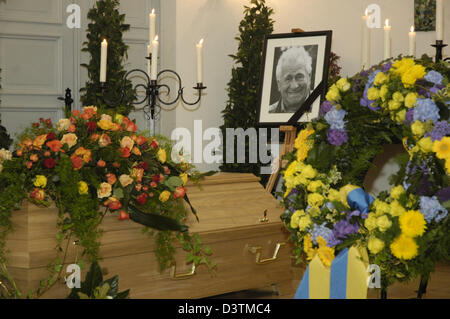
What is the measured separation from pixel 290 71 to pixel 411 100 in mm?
2844

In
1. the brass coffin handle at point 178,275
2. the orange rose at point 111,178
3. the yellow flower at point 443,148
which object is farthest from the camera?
the brass coffin handle at point 178,275

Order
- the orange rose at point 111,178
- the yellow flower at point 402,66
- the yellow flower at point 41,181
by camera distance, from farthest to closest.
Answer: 1. the orange rose at point 111,178
2. the yellow flower at point 41,181
3. the yellow flower at point 402,66

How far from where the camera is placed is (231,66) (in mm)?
6086

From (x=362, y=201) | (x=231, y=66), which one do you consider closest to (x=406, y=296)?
(x=362, y=201)

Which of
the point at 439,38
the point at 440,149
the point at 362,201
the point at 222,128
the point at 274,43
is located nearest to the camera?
the point at 440,149

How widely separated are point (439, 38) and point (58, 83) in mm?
3475

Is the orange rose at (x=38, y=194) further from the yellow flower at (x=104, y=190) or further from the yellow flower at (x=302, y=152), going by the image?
the yellow flower at (x=302, y=152)

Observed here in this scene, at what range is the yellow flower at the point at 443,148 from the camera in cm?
171

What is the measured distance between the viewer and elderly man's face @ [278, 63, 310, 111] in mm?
4629

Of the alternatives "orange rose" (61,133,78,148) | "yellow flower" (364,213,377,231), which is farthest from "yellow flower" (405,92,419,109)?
"orange rose" (61,133,78,148)

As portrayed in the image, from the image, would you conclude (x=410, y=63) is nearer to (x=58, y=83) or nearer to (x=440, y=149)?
(x=440, y=149)

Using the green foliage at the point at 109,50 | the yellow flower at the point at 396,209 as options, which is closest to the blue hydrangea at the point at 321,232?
the yellow flower at the point at 396,209

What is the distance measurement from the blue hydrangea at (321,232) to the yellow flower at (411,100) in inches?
18.7

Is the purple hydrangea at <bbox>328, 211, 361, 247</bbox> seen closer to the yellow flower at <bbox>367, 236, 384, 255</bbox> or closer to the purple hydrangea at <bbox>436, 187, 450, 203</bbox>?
the yellow flower at <bbox>367, 236, 384, 255</bbox>
